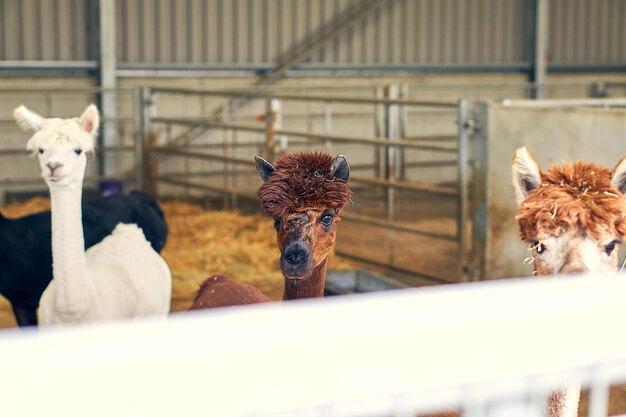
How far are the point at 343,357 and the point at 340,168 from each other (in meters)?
2.70

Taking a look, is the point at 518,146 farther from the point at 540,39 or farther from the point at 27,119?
the point at 540,39

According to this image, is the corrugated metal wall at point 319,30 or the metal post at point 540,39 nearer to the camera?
the corrugated metal wall at point 319,30

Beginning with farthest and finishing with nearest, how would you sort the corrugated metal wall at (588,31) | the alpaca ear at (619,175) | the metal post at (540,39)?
the corrugated metal wall at (588,31)
the metal post at (540,39)
the alpaca ear at (619,175)

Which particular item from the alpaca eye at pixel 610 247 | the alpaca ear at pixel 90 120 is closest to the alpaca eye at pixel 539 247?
the alpaca eye at pixel 610 247

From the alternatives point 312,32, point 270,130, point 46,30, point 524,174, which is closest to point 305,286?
point 524,174

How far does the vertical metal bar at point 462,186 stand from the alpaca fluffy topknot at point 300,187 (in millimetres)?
3065

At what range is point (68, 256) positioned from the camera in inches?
164

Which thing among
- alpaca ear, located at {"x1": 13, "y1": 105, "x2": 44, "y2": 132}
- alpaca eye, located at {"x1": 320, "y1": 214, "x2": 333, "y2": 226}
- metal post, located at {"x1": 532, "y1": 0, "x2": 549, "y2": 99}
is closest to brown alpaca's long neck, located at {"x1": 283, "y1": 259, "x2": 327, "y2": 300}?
alpaca eye, located at {"x1": 320, "y1": 214, "x2": 333, "y2": 226}

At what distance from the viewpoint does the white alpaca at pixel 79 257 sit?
13.6 ft

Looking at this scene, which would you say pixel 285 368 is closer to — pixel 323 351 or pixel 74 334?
pixel 323 351

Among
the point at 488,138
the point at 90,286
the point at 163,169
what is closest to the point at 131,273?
the point at 90,286

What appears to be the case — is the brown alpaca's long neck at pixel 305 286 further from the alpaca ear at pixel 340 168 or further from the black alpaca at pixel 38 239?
the black alpaca at pixel 38 239

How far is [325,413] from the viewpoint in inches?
35.7

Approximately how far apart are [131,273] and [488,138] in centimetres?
244
